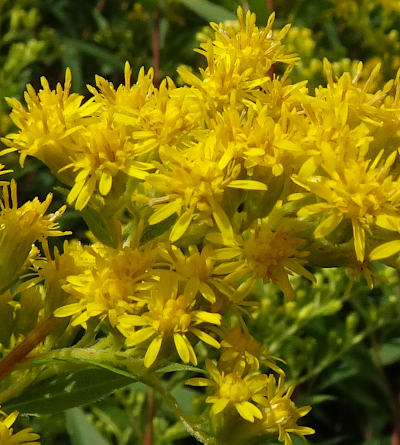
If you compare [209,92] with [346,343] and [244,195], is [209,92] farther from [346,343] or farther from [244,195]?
[346,343]

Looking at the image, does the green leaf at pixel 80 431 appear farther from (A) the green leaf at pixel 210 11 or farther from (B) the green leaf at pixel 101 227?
(A) the green leaf at pixel 210 11

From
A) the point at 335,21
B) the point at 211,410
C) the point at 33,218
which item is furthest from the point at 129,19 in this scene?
the point at 211,410

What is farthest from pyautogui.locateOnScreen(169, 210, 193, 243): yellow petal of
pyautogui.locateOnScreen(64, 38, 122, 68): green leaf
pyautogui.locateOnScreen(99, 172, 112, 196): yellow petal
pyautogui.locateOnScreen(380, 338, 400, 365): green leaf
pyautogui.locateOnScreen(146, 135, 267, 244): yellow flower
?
pyautogui.locateOnScreen(64, 38, 122, 68): green leaf

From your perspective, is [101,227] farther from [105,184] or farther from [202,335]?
[202,335]

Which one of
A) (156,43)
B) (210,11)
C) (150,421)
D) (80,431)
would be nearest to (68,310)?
(80,431)

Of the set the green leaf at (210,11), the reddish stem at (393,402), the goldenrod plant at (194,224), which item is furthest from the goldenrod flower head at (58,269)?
the reddish stem at (393,402)

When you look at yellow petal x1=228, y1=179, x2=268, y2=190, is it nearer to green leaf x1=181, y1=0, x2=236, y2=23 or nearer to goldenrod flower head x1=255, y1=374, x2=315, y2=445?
goldenrod flower head x1=255, y1=374, x2=315, y2=445
